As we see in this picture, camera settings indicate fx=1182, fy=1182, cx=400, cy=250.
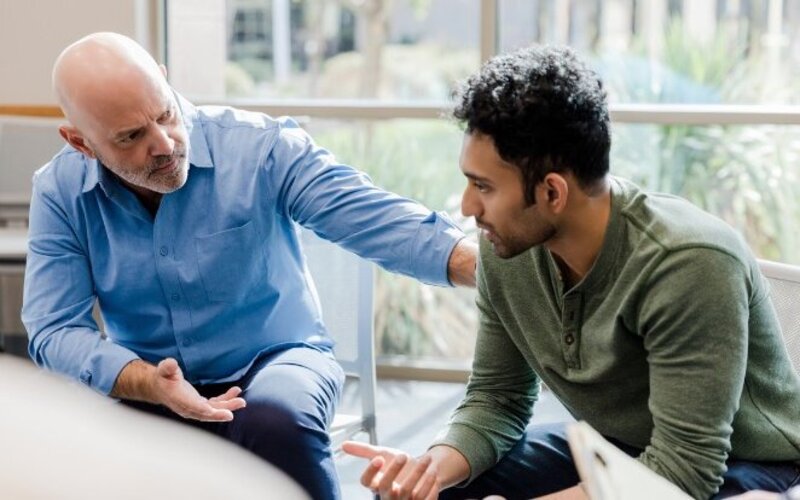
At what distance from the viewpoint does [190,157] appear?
7.97 ft

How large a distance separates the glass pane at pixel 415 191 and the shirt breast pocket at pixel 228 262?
5.74 ft

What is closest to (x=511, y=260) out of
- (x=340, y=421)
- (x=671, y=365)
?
(x=671, y=365)

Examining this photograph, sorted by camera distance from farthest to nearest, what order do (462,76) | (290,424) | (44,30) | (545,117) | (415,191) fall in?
(44,30)
(415,191)
(462,76)
(290,424)
(545,117)

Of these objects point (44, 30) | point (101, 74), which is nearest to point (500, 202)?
point (101, 74)

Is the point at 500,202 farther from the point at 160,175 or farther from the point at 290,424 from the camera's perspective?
the point at 160,175

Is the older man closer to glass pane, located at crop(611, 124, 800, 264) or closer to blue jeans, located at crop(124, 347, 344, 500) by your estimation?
blue jeans, located at crop(124, 347, 344, 500)

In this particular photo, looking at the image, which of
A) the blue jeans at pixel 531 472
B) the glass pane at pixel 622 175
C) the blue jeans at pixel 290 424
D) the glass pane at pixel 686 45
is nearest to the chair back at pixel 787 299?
the blue jeans at pixel 531 472

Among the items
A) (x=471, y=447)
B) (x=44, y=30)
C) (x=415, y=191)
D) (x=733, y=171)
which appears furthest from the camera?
(x=44, y=30)

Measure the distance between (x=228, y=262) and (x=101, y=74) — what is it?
450 mm

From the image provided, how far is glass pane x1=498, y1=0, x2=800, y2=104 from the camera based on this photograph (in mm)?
3936

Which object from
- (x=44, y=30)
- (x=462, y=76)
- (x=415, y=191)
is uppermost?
(x=44, y=30)

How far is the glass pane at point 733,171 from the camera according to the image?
390cm

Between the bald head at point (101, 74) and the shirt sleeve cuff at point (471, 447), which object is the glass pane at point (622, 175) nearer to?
the bald head at point (101, 74)

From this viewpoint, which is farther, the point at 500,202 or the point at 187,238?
the point at 187,238
